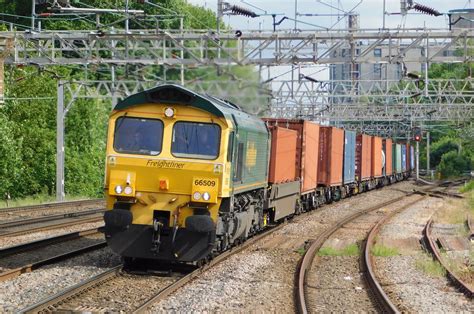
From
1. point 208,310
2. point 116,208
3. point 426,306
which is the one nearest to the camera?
point 208,310

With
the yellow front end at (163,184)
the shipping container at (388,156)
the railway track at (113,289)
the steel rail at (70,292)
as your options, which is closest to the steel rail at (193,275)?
the railway track at (113,289)

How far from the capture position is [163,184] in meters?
12.9

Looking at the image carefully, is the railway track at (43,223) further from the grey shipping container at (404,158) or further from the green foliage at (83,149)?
the grey shipping container at (404,158)

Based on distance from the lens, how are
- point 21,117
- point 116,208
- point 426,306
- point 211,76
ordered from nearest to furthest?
point 426,306 < point 116,208 < point 211,76 < point 21,117

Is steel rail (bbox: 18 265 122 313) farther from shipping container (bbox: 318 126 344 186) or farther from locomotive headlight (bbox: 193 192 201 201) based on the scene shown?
shipping container (bbox: 318 126 344 186)

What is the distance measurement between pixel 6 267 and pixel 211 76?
8.44 meters

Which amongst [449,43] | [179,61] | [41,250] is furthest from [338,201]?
[41,250]

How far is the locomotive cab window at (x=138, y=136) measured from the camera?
13203 millimetres

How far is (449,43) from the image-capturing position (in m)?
25.5

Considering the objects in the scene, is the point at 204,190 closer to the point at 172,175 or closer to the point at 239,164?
the point at 172,175

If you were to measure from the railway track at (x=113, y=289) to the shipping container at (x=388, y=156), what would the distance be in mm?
36674

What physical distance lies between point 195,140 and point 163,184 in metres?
0.94

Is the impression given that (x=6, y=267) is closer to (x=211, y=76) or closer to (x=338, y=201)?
(x=211, y=76)

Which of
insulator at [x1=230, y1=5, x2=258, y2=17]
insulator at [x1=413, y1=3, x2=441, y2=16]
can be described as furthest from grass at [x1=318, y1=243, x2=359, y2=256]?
insulator at [x1=413, y1=3, x2=441, y2=16]
